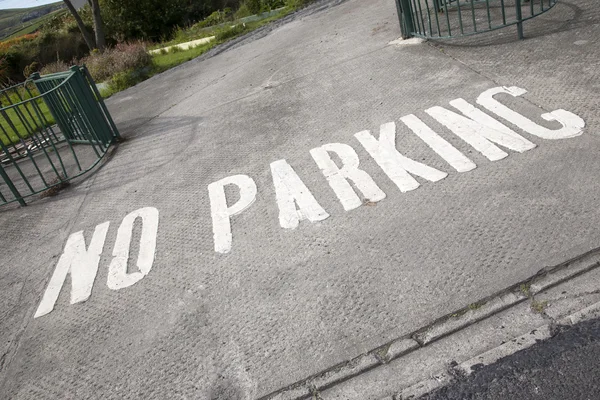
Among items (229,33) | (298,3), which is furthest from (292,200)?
(298,3)

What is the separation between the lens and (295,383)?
2.93 metres

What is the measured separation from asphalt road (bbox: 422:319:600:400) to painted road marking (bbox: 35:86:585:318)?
2040 millimetres

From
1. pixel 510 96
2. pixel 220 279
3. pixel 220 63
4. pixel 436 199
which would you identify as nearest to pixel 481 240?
pixel 436 199

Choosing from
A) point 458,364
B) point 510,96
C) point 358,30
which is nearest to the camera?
point 458,364

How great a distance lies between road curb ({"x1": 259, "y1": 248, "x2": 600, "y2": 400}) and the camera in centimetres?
272

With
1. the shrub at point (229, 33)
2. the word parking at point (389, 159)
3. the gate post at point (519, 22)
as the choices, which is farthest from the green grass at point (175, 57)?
the gate post at point (519, 22)

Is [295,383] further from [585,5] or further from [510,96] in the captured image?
[585,5]

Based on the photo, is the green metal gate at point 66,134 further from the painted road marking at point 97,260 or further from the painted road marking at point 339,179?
the painted road marking at point 339,179

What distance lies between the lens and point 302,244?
13.5 feet

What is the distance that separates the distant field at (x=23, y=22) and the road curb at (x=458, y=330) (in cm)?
4045

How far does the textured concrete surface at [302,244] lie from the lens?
3.21 metres

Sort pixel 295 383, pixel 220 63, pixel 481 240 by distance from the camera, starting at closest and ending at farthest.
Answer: pixel 295 383 → pixel 481 240 → pixel 220 63

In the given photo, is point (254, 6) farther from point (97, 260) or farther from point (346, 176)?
point (97, 260)

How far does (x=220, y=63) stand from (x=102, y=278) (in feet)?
28.7
